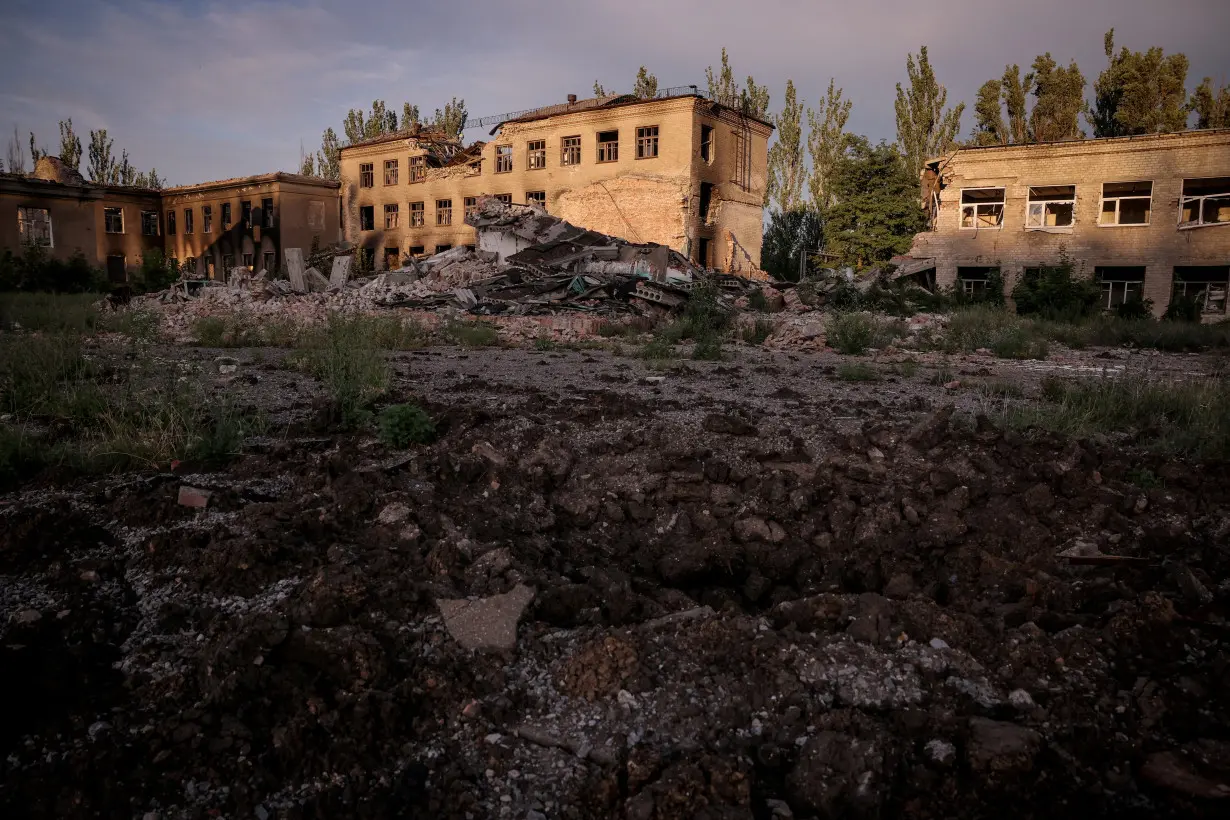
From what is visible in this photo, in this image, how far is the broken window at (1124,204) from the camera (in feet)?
77.1

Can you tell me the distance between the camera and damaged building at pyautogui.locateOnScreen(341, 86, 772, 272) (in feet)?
92.6

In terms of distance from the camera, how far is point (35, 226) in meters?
27.5

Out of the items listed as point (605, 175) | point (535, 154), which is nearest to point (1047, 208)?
point (605, 175)

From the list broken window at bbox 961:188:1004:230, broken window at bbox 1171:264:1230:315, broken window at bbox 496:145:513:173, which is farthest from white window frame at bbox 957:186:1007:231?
broken window at bbox 496:145:513:173

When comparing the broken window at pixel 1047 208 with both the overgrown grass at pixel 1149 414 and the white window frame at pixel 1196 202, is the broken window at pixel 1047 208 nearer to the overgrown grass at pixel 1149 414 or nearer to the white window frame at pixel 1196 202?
the white window frame at pixel 1196 202

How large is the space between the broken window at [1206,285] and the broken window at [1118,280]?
0.98 metres

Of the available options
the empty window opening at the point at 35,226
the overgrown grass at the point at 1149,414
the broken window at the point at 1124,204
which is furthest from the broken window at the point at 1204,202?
the empty window opening at the point at 35,226

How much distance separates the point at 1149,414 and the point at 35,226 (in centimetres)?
3486

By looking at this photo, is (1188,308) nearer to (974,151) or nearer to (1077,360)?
(974,151)

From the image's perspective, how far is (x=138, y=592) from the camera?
104 inches

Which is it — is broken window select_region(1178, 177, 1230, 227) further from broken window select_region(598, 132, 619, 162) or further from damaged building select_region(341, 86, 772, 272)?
broken window select_region(598, 132, 619, 162)

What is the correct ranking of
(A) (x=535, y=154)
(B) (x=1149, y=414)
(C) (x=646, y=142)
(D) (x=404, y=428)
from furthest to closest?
1. (A) (x=535, y=154)
2. (C) (x=646, y=142)
3. (B) (x=1149, y=414)
4. (D) (x=404, y=428)

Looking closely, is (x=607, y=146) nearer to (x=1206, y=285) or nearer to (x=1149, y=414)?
(x=1206, y=285)

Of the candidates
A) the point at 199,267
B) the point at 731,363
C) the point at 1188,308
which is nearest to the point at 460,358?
the point at 731,363
